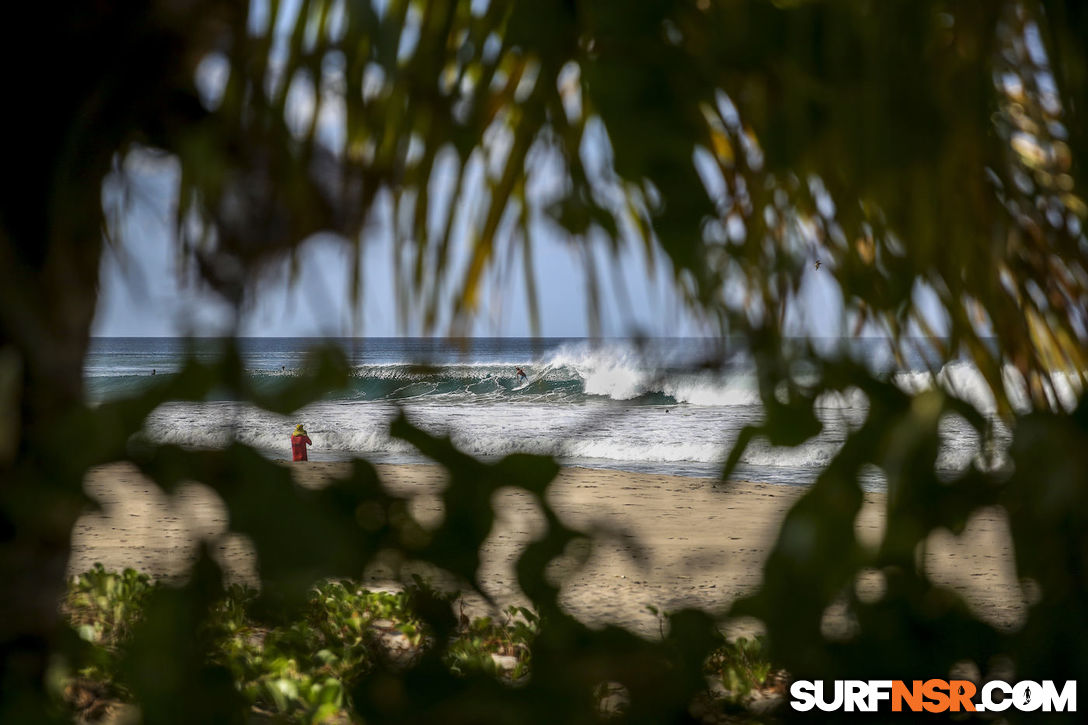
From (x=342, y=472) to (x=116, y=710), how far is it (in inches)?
55.9

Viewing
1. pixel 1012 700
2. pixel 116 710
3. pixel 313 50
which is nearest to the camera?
pixel 1012 700

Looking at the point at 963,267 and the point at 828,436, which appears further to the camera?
the point at 963,267

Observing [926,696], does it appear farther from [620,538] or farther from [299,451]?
[299,451]

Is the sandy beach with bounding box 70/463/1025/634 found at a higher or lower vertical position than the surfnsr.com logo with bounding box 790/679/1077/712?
higher

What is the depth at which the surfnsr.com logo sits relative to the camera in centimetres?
26

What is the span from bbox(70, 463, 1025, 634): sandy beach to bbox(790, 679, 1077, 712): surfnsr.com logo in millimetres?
35

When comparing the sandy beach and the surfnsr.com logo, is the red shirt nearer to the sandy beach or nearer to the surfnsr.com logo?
the sandy beach

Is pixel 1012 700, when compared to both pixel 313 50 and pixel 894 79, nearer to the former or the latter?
pixel 894 79

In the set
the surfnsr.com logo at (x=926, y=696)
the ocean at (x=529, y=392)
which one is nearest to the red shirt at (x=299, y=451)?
the ocean at (x=529, y=392)

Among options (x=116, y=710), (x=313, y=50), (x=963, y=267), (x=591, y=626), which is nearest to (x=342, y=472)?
(x=591, y=626)

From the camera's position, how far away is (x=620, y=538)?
11.2 inches

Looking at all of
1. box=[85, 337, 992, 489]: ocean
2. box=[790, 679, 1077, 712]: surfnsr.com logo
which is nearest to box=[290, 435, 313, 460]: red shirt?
box=[85, 337, 992, 489]: ocean

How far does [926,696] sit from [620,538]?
109 mm

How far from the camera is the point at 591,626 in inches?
11.1
